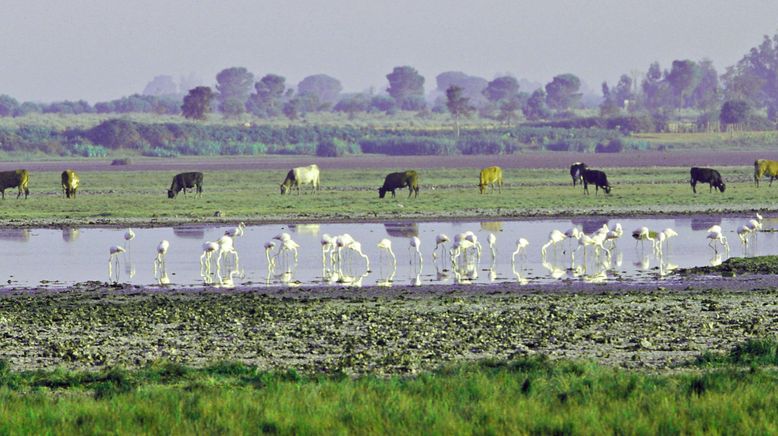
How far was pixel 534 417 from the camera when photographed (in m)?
11.1

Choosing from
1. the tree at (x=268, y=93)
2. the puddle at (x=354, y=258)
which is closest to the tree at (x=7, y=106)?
the tree at (x=268, y=93)

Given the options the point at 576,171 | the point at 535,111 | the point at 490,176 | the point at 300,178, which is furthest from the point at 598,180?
the point at 535,111

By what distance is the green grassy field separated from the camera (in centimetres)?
3822

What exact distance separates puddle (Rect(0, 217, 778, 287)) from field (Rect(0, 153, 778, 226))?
319 cm

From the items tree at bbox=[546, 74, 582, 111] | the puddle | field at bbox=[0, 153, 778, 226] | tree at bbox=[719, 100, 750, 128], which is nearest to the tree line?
tree at bbox=[546, 74, 582, 111]

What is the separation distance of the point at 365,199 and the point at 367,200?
0.63 m

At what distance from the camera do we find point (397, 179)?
152ft

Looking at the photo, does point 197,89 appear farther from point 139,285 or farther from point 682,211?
point 139,285

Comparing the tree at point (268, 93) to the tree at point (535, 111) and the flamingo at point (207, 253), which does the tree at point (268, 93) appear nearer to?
A: the tree at point (535, 111)

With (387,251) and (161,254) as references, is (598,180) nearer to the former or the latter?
(387,251)

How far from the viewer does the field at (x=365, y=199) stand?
3808 cm

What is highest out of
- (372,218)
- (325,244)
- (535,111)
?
(535,111)

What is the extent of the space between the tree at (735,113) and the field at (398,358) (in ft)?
309

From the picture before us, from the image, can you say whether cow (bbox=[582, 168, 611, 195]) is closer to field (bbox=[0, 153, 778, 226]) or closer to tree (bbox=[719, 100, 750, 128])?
field (bbox=[0, 153, 778, 226])
